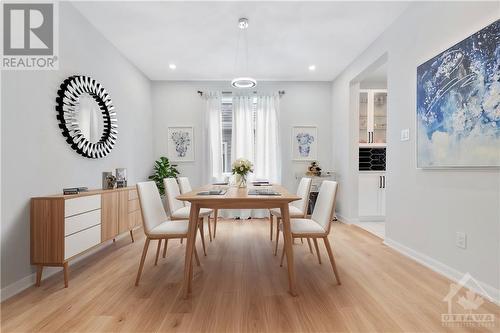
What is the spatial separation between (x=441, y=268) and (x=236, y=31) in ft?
11.3

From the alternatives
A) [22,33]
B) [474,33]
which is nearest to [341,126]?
[474,33]

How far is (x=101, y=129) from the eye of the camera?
3186 millimetres

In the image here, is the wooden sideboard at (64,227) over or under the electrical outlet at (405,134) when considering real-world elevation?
under

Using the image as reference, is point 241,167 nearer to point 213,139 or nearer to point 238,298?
point 238,298

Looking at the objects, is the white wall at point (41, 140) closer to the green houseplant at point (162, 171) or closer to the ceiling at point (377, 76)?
the green houseplant at point (162, 171)

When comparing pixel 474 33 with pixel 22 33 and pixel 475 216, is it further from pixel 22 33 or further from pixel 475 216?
pixel 22 33

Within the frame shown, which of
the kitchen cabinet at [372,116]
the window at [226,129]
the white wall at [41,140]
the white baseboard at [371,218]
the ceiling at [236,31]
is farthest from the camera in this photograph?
the window at [226,129]

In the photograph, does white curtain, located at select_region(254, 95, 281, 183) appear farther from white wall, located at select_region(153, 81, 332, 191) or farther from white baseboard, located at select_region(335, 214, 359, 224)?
white baseboard, located at select_region(335, 214, 359, 224)

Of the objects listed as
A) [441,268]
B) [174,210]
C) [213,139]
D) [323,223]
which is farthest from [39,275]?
[441,268]

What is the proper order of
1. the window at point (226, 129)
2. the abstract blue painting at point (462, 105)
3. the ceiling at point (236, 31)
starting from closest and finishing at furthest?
1. the abstract blue painting at point (462, 105)
2. the ceiling at point (236, 31)
3. the window at point (226, 129)

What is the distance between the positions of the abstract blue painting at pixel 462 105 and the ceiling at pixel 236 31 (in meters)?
1.01

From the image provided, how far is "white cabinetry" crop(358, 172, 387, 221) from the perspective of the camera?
4.46 m

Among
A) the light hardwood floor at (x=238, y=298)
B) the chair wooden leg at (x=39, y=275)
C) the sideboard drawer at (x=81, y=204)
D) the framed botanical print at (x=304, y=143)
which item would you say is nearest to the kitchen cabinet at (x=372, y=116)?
the framed botanical print at (x=304, y=143)

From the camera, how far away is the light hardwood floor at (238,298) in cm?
157
